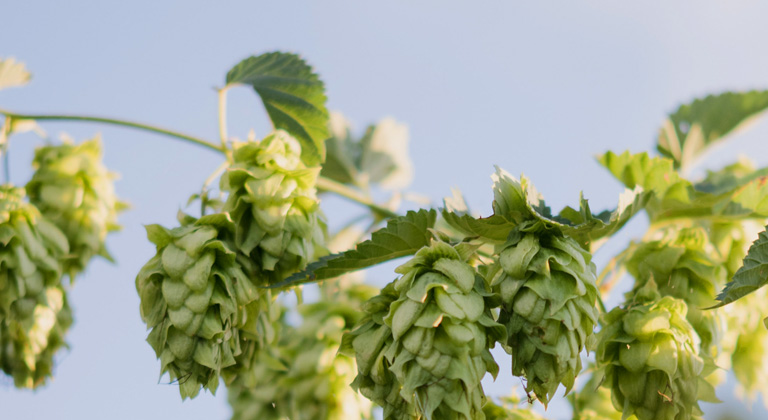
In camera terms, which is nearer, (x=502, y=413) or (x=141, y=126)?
(x=502, y=413)

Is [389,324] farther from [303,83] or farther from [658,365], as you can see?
[303,83]

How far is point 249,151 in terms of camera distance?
2176 mm

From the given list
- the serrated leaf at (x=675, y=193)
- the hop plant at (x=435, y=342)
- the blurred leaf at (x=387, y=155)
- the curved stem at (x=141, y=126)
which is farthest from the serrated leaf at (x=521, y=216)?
the blurred leaf at (x=387, y=155)

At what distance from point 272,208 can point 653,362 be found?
1008 mm

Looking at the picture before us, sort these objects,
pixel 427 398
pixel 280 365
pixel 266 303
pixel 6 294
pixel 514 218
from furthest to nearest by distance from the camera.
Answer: pixel 280 365
pixel 6 294
pixel 266 303
pixel 514 218
pixel 427 398

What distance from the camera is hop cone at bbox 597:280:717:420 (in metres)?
1.79

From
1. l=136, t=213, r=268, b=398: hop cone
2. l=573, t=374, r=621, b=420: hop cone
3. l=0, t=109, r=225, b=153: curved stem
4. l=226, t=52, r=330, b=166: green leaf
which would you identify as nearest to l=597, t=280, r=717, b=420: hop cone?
l=573, t=374, r=621, b=420: hop cone

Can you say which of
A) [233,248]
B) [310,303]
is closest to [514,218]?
[233,248]

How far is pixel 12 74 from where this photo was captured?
3225 millimetres

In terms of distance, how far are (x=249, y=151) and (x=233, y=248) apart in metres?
0.33

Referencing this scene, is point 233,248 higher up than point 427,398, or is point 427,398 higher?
point 233,248

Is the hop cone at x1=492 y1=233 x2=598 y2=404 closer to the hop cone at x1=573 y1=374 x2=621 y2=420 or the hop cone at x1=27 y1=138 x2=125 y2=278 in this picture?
the hop cone at x1=573 y1=374 x2=621 y2=420

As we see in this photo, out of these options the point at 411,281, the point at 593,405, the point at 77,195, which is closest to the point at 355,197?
the point at 77,195

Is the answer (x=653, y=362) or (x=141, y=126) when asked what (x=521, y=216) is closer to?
(x=653, y=362)
